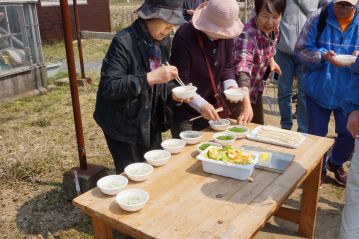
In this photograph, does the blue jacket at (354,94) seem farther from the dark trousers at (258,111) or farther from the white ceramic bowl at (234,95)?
the dark trousers at (258,111)

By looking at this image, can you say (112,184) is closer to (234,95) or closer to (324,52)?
(234,95)

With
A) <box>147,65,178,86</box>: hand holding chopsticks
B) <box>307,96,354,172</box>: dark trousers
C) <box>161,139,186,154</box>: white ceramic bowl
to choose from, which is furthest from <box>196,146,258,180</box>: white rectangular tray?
<box>307,96,354,172</box>: dark trousers

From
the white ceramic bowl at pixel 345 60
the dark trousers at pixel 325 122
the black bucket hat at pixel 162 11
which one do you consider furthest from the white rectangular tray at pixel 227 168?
the dark trousers at pixel 325 122

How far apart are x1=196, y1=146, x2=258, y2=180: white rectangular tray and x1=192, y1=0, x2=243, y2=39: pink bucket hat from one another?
0.89 m

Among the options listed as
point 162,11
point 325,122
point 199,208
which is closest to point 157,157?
point 199,208

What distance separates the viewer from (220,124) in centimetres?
265

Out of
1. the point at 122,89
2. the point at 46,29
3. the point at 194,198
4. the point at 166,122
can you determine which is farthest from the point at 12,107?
the point at 46,29

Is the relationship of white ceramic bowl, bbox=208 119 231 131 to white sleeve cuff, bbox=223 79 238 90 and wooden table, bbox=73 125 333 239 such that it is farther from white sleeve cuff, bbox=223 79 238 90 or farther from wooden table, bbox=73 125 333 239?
wooden table, bbox=73 125 333 239

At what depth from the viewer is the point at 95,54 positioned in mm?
10734

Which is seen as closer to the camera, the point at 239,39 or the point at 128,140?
the point at 128,140

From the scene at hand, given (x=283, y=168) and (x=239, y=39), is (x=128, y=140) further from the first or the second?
(x=239, y=39)

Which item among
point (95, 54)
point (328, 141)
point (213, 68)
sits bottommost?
point (95, 54)

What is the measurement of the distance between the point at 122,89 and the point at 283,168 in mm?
1021

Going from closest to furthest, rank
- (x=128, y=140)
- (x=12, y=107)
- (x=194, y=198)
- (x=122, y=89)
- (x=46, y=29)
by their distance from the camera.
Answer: (x=194, y=198) → (x=122, y=89) → (x=128, y=140) → (x=12, y=107) → (x=46, y=29)
